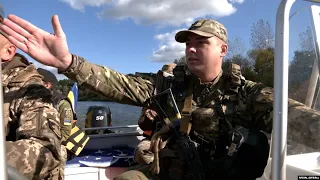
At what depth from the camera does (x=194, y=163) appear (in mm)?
2336

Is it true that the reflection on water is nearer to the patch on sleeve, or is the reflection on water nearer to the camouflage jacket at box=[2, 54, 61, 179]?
the patch on sleeve

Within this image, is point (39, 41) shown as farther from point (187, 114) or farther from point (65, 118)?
point (65, 118)

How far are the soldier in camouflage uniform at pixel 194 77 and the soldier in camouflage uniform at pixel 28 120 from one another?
220 millimetres

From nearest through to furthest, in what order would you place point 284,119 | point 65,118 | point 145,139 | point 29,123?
point 284,119 → point 29,123 → point 145,139 → point 65,118

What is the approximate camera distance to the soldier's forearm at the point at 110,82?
2284 mm

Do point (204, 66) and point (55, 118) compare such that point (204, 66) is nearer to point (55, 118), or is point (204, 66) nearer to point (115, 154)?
point (55, 118)

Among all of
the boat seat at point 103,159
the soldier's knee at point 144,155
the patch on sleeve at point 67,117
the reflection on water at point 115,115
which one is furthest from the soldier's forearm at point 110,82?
the reflection on water at point 115,115

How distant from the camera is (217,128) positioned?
2.47 m

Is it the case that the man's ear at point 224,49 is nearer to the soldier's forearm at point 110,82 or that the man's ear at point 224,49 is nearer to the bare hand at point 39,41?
the soldier's forearm at point 110,82

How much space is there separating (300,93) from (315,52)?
0.71 feet

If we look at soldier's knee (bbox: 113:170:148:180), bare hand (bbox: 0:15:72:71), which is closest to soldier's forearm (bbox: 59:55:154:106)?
bare hand (bbox: 0:15:72:71)

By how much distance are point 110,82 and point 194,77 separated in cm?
76

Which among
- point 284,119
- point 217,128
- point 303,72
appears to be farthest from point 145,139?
point 284,119

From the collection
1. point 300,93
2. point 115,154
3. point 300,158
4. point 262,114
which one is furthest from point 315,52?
point 115,154
